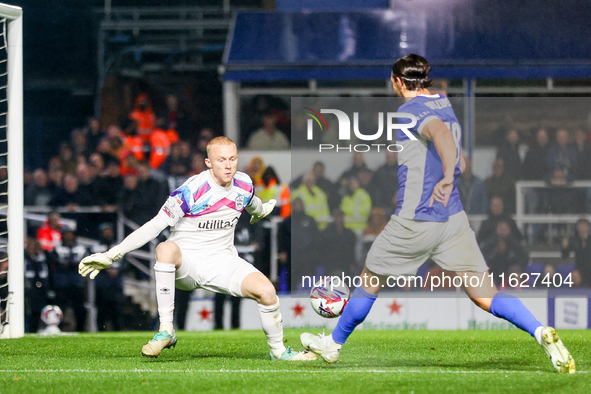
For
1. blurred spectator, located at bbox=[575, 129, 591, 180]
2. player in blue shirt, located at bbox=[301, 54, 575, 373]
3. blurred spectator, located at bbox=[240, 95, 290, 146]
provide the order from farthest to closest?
blurred spectator, located at bbox=[240, 95, 290, 146] → blurred spectator, located at bbox=[575, 129, 591, 180] → player in blue shirt, located at bbox=[301, 54, 575, 373]

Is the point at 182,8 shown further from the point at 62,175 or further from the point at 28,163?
the point at 62,175

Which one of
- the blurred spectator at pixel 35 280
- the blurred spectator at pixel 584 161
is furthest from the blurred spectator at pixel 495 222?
the blurred spectator at pixel 35 280

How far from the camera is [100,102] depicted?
48.3 feet

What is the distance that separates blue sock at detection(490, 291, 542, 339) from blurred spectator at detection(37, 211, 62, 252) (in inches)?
257

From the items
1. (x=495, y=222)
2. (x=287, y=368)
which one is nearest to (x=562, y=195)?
(x=495, y=222)

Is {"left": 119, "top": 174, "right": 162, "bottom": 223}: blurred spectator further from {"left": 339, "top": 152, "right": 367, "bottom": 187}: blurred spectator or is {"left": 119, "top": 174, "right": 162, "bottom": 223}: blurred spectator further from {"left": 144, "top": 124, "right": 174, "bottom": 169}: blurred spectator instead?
{"left": 339, "top": 152, "right": 367, "bottom": 187}: blurred spectator

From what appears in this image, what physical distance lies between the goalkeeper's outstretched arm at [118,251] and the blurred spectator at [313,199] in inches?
163

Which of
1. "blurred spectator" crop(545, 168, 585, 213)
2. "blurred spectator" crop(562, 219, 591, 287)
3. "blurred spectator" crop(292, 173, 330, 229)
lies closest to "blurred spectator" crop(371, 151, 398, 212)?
"blurred spectator" crop(292, 173, 330, 229)

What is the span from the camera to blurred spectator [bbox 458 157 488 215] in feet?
31.8

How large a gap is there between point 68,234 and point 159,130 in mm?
3073

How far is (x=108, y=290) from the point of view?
1030cm

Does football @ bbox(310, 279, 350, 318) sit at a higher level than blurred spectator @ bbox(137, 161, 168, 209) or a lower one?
lower

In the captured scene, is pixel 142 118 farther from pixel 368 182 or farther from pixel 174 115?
pixel 368 182

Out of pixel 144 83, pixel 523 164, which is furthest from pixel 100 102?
pixel 523 164
